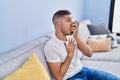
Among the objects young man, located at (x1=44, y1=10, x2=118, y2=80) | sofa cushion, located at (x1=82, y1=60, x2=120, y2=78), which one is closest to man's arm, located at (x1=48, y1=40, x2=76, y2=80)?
young man, located at (x1=44, y1=10, x2=118, y2=80)

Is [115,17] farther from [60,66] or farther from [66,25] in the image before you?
[60,66]

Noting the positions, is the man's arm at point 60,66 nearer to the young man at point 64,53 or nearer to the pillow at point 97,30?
the young man at point 64,53

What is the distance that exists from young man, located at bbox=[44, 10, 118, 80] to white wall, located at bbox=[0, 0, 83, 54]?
0.28 m

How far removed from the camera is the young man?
1.68 m

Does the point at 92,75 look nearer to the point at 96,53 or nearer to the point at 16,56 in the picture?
the point at 16,56

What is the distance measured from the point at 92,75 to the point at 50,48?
19.4 inches

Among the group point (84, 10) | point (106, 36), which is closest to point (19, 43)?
point (106, 36)

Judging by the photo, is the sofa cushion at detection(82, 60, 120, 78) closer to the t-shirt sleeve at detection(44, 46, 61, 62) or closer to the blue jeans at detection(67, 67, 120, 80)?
the blue jeans at detection(67, 67, 120, 80)

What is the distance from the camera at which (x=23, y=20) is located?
189 centimetres

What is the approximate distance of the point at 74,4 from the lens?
332cm

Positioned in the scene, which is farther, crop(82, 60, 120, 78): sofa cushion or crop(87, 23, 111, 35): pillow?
crop(87, 23, 111, 35): pillow

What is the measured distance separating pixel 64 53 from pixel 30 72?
482mm

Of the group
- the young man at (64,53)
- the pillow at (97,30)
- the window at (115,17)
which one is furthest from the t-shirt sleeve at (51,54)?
the window at (115,17)

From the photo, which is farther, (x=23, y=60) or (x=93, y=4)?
(x=93, y=4)
